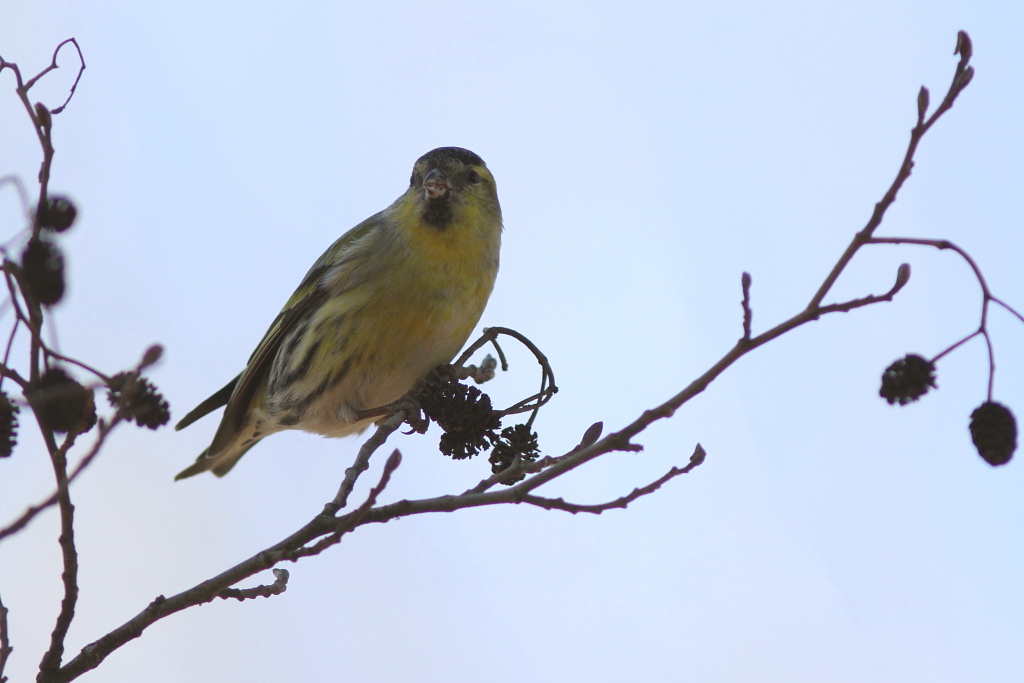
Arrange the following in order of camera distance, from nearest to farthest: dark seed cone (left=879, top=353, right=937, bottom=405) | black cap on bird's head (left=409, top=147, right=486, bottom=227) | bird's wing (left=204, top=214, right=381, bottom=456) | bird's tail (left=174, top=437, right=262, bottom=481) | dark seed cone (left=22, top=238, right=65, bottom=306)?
dark seed cone (left=22, top=238, right=65, bottom=306) < dark seed cone (left=879, top=353, right=937, bottom=405) < black cap on bird's head (left=409, top=147, right=486, bottom=227) < bird's wing (left=204, top=214, right=381, bottom=456) < bird's tail (left=174, top=437, right=262, bottom=481)

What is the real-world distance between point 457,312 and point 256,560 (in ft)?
7.33

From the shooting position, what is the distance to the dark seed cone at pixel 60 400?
64.4 inches

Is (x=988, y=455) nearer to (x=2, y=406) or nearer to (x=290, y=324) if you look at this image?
(x=2, y=406)

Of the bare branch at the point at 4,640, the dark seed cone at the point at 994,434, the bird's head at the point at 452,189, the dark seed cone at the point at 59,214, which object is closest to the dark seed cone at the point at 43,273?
the dark seed cone at the point at 59,214

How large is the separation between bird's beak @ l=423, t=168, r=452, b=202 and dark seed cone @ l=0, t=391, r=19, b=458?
2620 mm

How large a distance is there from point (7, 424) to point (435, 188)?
2671 mm

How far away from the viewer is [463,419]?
120 inches

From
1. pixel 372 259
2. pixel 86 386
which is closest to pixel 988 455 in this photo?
pixel 86 386

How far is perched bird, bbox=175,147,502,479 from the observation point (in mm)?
4016

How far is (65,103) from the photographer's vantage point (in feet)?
6.66

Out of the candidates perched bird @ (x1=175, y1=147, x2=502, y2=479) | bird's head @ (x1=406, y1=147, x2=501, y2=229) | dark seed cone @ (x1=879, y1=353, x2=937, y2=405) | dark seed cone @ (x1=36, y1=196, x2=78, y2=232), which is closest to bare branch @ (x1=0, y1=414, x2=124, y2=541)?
dark seed cone @ (x1=36, y1=196, x2=78, y2=232)

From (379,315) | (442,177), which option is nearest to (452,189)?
(442,177)

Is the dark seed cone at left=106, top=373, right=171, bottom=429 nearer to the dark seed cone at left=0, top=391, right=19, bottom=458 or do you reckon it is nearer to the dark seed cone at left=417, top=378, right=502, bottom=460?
the dark seed cone at left=0, top=391, right=19, bottom=458

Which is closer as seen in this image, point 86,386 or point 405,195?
point 86,386
